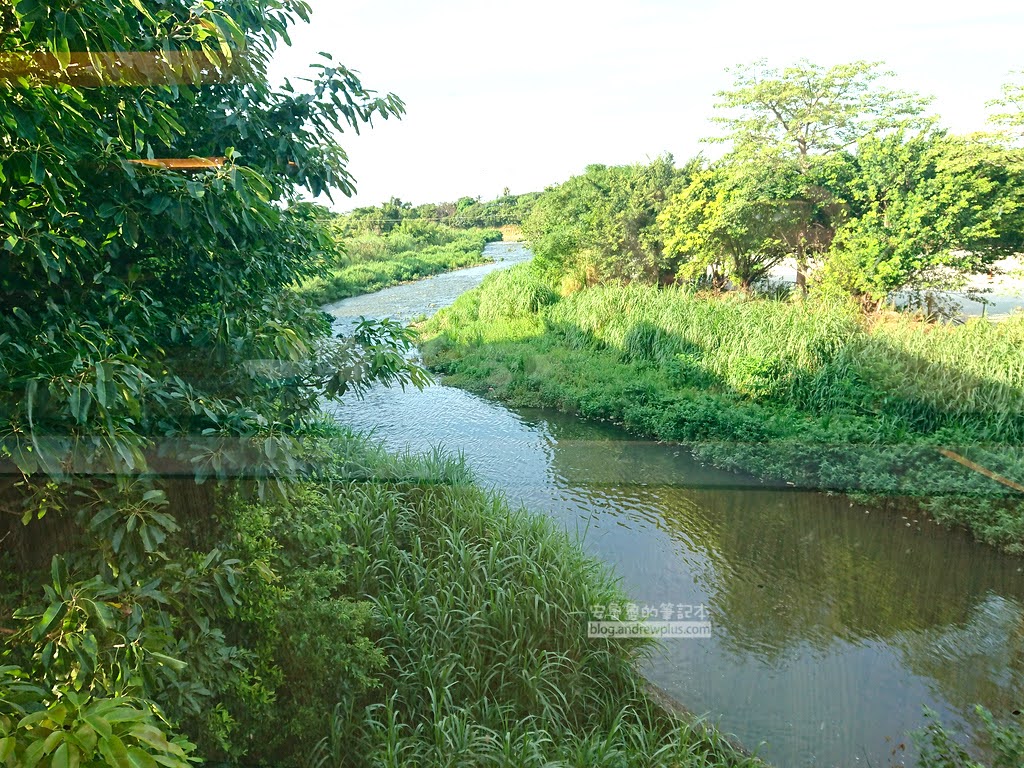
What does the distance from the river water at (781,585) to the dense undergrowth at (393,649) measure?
0.39 m

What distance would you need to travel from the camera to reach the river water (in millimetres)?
2418

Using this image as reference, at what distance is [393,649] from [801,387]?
14.4 ft

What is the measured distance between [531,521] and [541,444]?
186 centimetres

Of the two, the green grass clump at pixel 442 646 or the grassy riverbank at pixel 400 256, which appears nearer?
the green grass clump at pixel 442 646

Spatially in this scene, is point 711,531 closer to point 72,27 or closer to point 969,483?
point 969,483

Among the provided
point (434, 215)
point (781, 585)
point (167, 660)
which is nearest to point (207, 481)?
point (167, 660)

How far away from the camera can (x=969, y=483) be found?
387cm

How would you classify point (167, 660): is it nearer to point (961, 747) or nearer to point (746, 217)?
point (961, 747)

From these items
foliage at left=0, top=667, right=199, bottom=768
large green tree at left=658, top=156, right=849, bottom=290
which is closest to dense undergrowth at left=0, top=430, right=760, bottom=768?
foliage at left=0, top=667, right=199, bottom=768

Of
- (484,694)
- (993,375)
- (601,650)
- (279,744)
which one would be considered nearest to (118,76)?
(279,744)

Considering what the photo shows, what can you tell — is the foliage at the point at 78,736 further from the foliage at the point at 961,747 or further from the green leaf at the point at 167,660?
the foliage at the point at 961,747

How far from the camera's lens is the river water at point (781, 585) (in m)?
2.42

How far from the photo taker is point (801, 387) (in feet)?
17.7

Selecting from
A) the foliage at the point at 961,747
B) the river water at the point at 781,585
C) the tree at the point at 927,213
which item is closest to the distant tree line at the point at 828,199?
the tree at the point at 927,213
